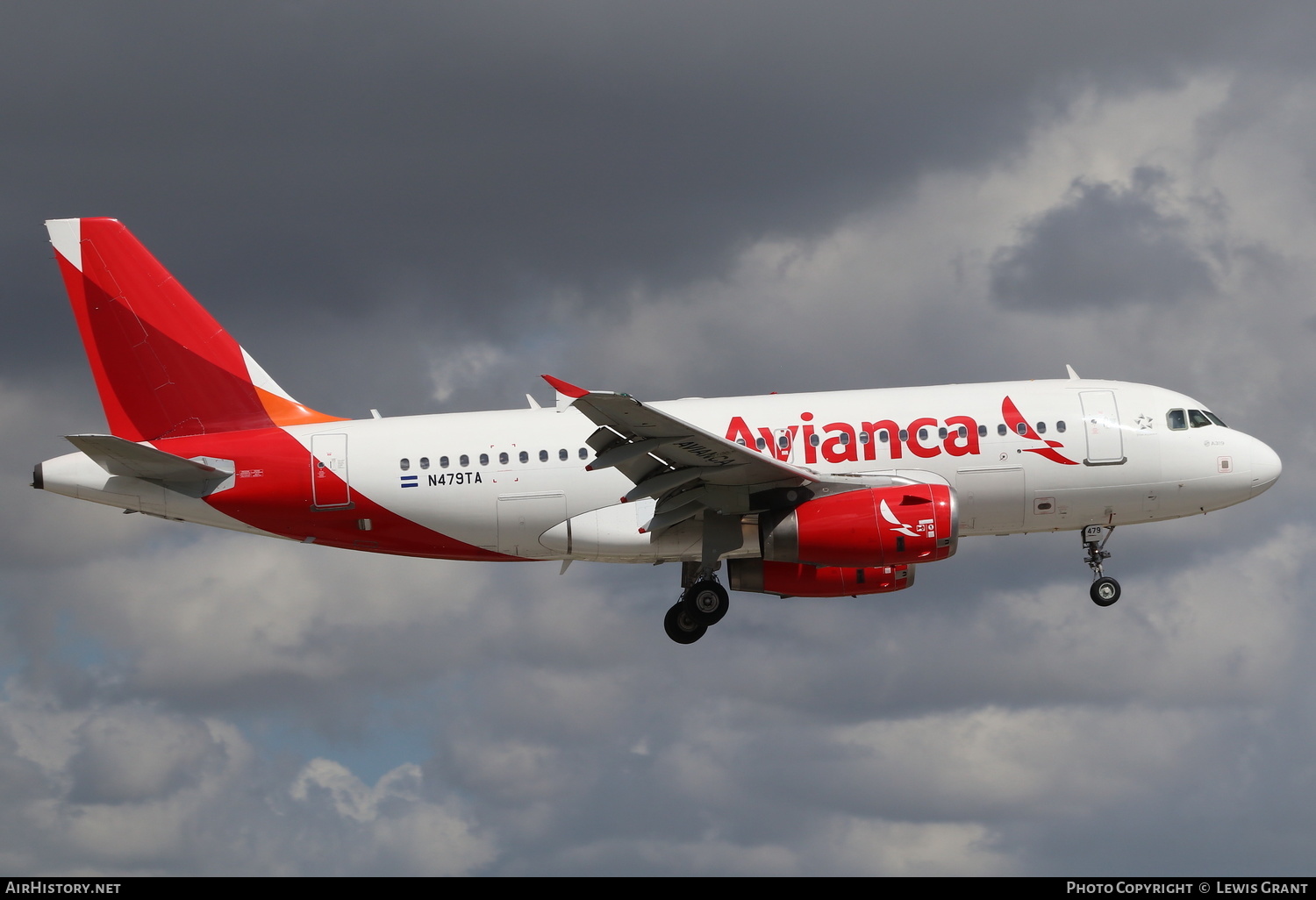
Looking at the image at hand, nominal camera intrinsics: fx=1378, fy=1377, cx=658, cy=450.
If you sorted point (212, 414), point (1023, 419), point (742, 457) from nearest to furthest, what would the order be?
point (742, 457), point (1023, 419), point (212, 414)

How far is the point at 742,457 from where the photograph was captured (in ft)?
104

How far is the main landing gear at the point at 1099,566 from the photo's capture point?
35.8 m

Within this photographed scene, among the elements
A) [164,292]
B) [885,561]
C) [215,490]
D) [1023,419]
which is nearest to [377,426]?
[215,490]

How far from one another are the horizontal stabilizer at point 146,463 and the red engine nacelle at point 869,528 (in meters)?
14.3

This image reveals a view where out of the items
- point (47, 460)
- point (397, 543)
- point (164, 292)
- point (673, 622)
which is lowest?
point (673, 622)

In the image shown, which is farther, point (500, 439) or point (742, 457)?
point (500, 439)

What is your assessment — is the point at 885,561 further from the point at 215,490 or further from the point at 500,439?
the point at 215,490

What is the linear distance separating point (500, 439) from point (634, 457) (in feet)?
14.6

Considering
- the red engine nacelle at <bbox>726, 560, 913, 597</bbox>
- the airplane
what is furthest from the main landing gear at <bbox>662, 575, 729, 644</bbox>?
the red engine nacelle at <bbox>726, 560, 913, 597</bbox>

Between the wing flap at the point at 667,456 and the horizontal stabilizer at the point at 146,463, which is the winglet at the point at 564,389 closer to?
the wing flap at the point at 667,456

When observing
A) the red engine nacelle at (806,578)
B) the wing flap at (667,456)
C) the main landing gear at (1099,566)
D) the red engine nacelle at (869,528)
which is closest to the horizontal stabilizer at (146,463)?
the wing flap at (667,456)

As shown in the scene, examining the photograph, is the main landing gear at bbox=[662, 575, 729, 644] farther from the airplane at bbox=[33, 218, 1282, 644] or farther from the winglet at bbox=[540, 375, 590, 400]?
the winglet at bbox=[540, 375, 590, 400]

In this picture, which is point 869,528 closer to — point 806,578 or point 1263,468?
point 806,578

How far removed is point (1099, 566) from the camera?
118 feet
